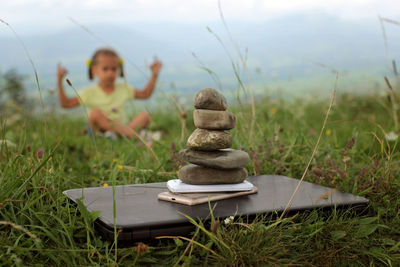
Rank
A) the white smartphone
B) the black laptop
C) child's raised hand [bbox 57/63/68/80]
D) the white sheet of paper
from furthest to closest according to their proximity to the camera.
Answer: child's raised hand [bbox 57/63/68/80]
the white sheet of paper
the white smartphone
the black laptop

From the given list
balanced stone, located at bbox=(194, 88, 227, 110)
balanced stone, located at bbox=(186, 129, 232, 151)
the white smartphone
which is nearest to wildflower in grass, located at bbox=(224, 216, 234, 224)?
the white smartphone

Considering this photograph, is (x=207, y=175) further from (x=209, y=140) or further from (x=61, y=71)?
(x=61, y=71)

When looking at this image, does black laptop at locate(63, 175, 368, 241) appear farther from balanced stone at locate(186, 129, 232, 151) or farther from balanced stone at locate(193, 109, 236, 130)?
balanced stone at locate(193, 109, 236, 130)

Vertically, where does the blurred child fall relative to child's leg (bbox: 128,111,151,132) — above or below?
above

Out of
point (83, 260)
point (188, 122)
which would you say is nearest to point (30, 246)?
point (83, 260)

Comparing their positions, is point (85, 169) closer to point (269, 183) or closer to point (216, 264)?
point (269, 183)

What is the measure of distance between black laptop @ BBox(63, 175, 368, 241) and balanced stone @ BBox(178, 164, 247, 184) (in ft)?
0.40

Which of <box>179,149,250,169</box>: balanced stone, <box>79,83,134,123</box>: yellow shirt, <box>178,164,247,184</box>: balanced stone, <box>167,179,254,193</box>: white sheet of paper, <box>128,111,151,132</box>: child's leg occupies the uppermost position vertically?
<box>179,149,250,169</box>: balanced stone

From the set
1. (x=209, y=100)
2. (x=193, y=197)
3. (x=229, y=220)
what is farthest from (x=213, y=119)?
(x=229, y=220)

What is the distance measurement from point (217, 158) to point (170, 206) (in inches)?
15.2

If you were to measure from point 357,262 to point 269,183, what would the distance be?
88 cm

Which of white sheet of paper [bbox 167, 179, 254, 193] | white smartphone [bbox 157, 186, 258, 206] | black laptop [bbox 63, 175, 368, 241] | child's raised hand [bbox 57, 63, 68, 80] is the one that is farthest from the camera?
child's raised hand [bbox 57, 63, 68, 80]

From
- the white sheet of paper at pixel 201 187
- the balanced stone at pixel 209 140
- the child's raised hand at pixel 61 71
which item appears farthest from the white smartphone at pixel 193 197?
the child's raised hand at pixel 61 71

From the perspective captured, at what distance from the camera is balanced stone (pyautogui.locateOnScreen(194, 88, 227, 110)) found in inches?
102
